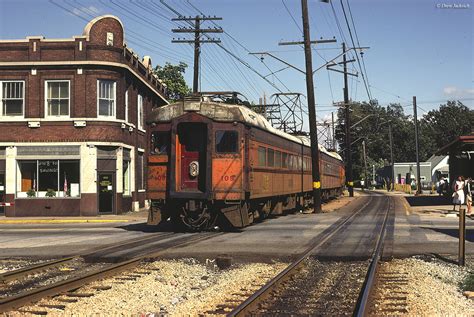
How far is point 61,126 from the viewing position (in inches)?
1068

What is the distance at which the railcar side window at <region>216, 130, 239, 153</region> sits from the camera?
1523 cm

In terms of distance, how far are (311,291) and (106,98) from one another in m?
22.1

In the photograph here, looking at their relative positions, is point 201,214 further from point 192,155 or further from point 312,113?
point 312,113

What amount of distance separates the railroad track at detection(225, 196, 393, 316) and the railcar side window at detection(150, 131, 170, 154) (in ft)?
20.4

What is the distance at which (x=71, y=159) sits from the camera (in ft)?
88.8

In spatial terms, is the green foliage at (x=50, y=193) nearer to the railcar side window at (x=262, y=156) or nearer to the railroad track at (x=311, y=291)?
the railcar side window at (x=262, y=156)

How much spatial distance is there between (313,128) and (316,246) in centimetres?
1355

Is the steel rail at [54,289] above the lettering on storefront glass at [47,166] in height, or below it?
below

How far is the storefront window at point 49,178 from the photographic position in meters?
27.2

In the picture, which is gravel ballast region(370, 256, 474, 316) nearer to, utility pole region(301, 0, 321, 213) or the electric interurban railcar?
the electric interurban railcar

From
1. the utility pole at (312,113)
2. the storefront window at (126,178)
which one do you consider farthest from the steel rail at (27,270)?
the storefront window at (126,178)

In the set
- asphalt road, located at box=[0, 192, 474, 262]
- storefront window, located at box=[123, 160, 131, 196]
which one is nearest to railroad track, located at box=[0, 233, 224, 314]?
asphalt road, located at box=[0, 192, 474, 262]

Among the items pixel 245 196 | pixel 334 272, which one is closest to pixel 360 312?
pixel 334 272

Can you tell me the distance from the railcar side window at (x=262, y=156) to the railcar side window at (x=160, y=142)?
9.65 ft
